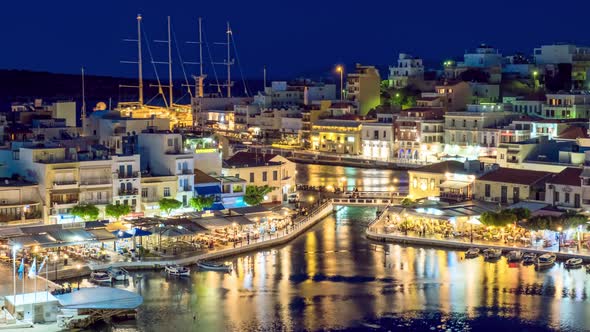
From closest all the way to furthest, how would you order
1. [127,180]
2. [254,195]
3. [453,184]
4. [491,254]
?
[491,254] → [127,180] → [254,195] → [453,184]

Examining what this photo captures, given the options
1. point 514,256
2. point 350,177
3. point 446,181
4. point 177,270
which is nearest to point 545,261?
point 514,256

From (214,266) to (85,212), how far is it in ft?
12.0

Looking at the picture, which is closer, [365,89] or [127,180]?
[127,180]

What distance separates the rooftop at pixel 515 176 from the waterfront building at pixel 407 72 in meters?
24.8

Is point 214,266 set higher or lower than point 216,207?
lower

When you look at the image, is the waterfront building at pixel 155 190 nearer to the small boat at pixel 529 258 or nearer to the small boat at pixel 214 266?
the small boat at pixel 214 266

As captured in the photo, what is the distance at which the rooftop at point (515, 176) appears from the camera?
23.5m

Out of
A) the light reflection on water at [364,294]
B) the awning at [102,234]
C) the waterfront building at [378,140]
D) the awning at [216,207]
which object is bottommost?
the light reflection on water at [364,294]

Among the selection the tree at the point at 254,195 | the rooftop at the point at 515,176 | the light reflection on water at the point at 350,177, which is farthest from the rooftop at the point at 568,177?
the light reflection on water at the point at 350,177

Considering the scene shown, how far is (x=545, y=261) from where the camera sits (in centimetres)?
1889

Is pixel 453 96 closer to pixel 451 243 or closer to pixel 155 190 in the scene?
pixel 451 243

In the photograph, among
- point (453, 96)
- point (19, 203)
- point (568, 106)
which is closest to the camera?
point (19, 203)

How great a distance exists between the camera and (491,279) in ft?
58.6

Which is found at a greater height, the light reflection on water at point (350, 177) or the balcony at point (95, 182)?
the balcony at point (95, 182)
